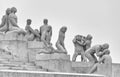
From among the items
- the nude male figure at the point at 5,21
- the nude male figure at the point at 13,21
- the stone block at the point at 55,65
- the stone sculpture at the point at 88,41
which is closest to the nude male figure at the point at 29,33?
the nude male figure at the point at 13,21

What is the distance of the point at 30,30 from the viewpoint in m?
24.6

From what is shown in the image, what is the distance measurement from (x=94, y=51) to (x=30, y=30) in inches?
163

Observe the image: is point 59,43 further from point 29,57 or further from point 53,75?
point 53,75

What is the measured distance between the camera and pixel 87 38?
24.7 meters

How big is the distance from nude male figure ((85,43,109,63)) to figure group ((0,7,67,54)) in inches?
51.5

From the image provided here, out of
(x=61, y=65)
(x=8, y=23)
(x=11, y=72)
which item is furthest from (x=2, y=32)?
(x=11, y=72)

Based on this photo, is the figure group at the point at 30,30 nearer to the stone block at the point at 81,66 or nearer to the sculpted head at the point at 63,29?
the sculpted head at the point at 63,29

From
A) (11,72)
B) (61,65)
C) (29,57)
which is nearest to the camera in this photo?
(11,72)

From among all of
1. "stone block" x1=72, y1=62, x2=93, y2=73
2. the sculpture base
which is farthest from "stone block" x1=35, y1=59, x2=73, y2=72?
"stone block" x1=72, y1=62, x2=93, y2=73

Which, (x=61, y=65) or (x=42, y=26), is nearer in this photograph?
(x=61, y=65)

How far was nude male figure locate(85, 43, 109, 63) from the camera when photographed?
22.5 metres

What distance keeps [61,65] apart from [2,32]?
13.4ft

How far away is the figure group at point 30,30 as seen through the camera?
2367cm

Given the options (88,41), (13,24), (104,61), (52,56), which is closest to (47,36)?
(13,24)
